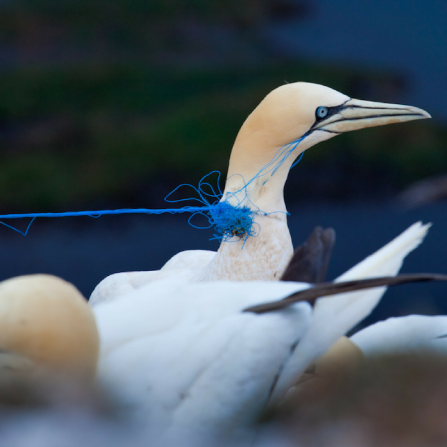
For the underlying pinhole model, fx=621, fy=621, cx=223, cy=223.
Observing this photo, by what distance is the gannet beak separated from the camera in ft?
4.81

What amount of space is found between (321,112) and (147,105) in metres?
3.53

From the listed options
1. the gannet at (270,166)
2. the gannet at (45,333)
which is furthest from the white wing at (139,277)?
the gannet at (45,333)

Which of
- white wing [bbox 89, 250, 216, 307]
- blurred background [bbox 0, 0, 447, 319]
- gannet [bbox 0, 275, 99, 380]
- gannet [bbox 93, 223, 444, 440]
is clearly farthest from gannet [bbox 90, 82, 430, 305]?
blurred background [bbox 0, 0, 447, 319]

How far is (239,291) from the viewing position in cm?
109

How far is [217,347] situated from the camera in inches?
39.4

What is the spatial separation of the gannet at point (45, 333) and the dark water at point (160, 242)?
2947 millimetres

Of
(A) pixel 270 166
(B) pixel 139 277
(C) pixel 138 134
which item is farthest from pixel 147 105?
(A) pixel 270 166

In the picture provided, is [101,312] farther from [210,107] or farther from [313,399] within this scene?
[210,107]

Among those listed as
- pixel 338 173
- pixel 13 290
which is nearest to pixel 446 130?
pixel 338 173

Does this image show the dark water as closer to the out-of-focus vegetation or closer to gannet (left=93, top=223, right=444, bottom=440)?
the out-of-focus vegetation

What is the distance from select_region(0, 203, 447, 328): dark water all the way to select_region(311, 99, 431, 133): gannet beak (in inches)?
90.1

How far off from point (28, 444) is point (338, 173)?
3.78 meters

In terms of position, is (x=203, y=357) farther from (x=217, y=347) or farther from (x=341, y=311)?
(x=341, y=311)

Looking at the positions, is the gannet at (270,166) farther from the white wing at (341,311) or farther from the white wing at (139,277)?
the white wing at (341,311)
